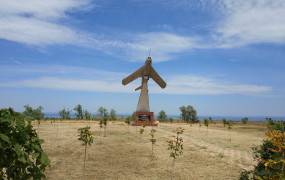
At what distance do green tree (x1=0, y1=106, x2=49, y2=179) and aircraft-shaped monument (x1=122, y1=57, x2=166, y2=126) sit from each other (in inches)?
2553

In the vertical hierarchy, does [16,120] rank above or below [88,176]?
above

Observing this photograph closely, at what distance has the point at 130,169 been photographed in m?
32.1

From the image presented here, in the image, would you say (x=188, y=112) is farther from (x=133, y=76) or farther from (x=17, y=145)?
(x=17, y=145)

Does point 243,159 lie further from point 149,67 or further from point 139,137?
point 149,67

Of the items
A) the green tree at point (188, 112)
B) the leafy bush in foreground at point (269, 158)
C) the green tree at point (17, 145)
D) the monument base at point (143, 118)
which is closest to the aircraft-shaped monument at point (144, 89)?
the monument base at point (143, 118)

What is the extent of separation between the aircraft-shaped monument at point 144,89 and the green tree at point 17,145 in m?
64.9

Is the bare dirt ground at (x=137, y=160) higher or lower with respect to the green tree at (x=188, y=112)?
lower

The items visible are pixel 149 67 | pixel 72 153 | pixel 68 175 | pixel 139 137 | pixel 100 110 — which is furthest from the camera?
pixel 100 110

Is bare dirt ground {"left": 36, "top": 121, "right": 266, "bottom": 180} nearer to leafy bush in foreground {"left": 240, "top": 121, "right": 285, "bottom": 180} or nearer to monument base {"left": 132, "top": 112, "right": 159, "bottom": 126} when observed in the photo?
leafy bush in foreground {"left": 240, "top": 121, "right": 285, "bottom": 180}

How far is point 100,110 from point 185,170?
10304cm

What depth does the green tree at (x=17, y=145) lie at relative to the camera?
656cm

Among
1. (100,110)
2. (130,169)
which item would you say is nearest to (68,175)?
(130,169)

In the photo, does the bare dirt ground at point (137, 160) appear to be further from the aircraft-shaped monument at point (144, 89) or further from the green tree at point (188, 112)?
the green tree at point (188, 112)

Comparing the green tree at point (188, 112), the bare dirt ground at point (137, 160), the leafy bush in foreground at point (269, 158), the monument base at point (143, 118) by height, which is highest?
the green tree at point (188, 112)
